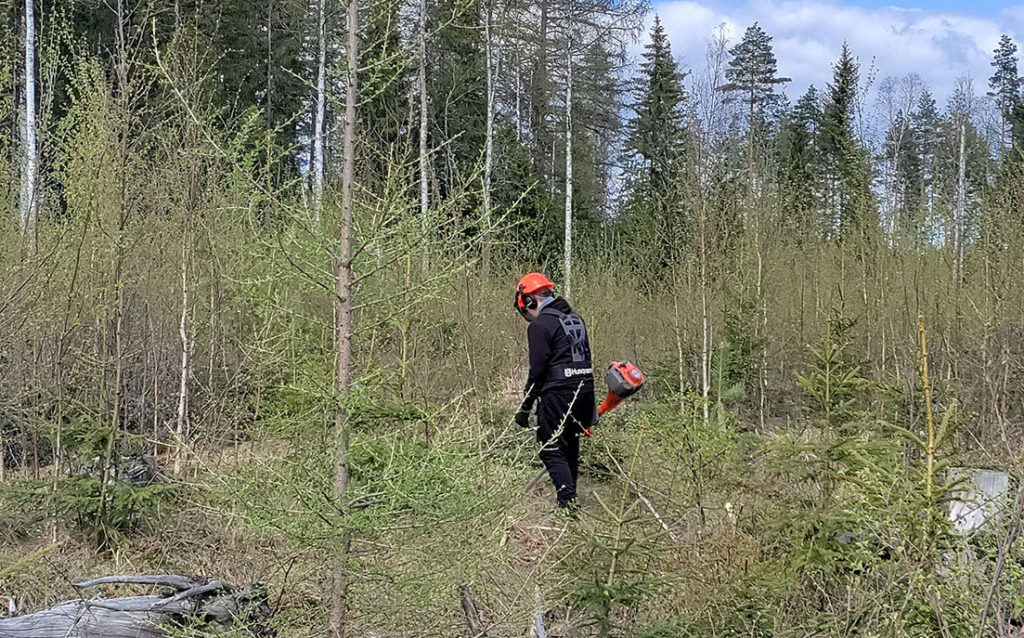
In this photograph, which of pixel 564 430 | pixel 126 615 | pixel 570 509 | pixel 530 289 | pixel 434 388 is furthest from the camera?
pixel 434 388

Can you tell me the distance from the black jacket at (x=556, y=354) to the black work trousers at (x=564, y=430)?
3.0 inches

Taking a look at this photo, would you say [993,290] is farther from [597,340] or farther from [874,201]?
[597,340]

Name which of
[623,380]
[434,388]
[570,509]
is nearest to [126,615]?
[570,509]

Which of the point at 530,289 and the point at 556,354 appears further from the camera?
the point at 530,289

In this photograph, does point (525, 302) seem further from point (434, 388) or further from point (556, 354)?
point (434, 388)

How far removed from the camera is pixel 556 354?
5.89 m

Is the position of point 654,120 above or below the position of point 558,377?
above

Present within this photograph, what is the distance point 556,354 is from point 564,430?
58 cm

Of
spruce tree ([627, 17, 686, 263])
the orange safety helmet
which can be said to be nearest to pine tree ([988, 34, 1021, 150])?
spruce tree ([627, 17, 686, 263])

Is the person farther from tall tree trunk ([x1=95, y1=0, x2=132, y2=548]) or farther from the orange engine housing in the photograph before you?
tall tree trunk ([x1=95, y1=0, x2=132, y2=548])

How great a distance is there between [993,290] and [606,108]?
804 inches

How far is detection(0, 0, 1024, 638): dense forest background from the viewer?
9.46 ft

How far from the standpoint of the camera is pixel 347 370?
2.85 meters

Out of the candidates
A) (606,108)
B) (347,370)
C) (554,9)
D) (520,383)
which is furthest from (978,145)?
(347,370)
